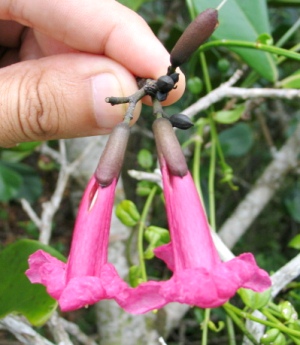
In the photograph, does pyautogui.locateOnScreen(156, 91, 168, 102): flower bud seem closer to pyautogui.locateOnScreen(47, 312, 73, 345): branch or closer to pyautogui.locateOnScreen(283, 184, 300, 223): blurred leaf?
pyautogui.locateOnScreen(47, 312, 73, 345): branch

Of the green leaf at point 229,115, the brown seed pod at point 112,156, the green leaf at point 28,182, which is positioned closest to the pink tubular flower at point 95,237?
the brown seed pod at point 112,156

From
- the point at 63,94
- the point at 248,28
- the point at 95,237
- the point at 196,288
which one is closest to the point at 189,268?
the point at 196,288

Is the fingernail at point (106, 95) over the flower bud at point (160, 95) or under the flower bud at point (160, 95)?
under

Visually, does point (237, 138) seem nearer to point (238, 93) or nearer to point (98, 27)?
point (238, 93)

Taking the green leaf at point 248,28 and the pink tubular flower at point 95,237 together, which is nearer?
the pink tubular flower at point 95,237

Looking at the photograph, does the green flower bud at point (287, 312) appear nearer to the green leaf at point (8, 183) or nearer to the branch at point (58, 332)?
the branch at point (58, 332)

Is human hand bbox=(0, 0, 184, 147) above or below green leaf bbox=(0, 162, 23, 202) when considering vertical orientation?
above

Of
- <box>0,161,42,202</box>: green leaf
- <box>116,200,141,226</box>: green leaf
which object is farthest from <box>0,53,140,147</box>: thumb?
<box>0,161,42,202</box>: green leaf
